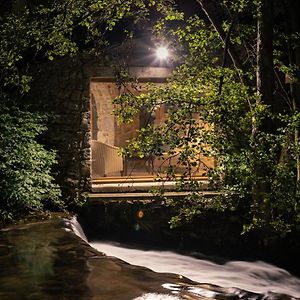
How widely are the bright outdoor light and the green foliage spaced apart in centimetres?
312

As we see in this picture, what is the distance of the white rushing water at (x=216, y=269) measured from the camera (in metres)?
6.83

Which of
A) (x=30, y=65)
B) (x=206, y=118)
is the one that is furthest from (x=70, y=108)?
(x=206, y=118)

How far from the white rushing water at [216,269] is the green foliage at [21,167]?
166cm

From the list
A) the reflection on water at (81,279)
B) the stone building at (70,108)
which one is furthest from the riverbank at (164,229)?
the reflection on water at (81,279)

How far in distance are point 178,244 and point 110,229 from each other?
65.0 inches

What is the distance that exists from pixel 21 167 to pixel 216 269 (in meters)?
4.50

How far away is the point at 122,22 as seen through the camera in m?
9.38

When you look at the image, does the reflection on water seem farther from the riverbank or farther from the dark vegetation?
the riverbank

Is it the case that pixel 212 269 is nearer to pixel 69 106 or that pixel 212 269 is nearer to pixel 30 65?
pixel 69 106

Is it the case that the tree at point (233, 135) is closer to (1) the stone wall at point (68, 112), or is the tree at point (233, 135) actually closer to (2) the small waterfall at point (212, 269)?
(2) the small waterfall at point (212, 269)

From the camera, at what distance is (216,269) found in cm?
759

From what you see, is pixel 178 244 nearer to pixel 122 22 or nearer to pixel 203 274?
pixel 203 274

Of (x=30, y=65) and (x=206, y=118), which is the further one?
(x=30, y=65)

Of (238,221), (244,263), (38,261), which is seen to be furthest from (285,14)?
(38,261)
